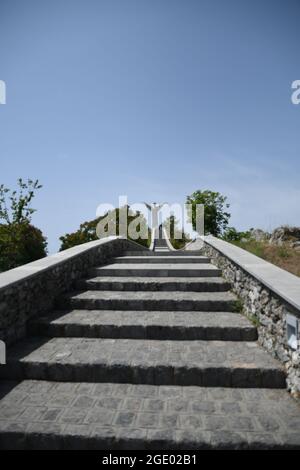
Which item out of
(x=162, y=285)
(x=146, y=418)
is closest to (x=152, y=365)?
(x=146, y=418)

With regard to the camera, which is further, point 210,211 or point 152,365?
point 210,211

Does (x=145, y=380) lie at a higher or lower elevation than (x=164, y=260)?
lower

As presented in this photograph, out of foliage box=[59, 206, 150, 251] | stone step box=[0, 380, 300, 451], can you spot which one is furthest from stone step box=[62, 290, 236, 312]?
foliage box=[59, 206, 150, 251]

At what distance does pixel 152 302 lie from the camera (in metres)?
4.38

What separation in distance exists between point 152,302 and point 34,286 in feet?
6.03

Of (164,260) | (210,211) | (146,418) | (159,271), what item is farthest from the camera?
(210,211)

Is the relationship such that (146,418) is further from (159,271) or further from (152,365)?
(159,271)

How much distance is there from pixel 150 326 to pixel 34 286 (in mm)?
1841

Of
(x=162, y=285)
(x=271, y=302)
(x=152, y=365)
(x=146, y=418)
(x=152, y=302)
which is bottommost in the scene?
(x=146, y=418)

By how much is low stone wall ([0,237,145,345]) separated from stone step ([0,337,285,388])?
1.27 feet

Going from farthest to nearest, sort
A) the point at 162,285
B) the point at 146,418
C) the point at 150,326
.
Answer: the point at 162,285 → the point at 150,326 → the point at 146,418

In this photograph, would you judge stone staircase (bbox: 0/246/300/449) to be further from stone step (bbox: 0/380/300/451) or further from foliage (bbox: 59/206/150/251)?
foliage (bbox: 59/206/150/251)

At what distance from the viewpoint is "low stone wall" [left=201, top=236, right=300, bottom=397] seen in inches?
107
